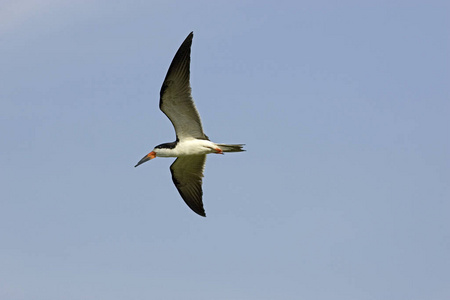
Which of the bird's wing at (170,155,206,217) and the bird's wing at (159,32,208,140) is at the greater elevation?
the bird's wing at (159,32,208,140)

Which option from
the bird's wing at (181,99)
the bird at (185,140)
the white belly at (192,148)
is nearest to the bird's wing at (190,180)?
the bird at (185,140)

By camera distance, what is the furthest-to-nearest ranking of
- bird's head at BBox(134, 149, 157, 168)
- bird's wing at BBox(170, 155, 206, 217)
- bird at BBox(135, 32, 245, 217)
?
1. bird's wing at BBox(170, 155, 206, 217)
2. bird's head at BBox(134, 149, 157, 168)
3. bird at BBox(135, 32, 245, 217)

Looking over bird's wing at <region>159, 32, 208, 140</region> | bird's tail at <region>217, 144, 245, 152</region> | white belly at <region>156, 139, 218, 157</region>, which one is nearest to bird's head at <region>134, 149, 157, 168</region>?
white belly at <region>156, 139, 218, 157</region>

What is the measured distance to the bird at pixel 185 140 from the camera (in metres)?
25.7

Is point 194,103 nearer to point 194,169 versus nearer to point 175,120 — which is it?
point 175,120

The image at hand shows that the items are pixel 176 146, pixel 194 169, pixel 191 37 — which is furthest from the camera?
pixel 194 169

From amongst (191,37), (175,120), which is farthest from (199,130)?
(191,37)

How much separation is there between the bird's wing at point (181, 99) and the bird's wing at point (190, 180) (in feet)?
6.15

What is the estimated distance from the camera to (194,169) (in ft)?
95.6

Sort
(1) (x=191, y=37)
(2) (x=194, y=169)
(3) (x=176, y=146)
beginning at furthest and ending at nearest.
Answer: (2) (x=194, y=169) → (3) (x=176, y=146) → (1) (x=191, y=37)

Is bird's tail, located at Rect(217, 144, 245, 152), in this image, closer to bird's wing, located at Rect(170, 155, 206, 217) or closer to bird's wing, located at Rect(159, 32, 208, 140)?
bird's wing, located at Rect(159, 32, 208, 140)

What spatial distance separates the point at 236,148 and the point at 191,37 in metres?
3.65

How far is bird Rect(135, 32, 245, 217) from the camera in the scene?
25734 millimetres

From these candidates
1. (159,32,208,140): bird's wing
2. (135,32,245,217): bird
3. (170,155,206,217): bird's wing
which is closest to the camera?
(159,32,208,140): bird's wing
